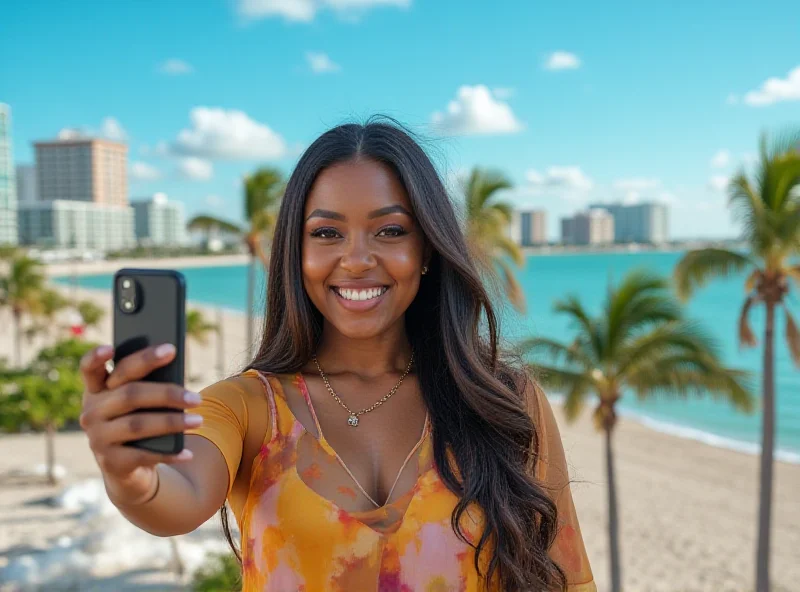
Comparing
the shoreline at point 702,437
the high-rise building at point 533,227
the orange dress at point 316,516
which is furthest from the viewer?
the high-rise building at point 533,227

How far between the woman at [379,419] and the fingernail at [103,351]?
0.54 metres

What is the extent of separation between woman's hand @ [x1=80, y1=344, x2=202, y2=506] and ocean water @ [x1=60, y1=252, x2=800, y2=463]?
144 centimetres

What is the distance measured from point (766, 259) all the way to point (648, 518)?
903cm

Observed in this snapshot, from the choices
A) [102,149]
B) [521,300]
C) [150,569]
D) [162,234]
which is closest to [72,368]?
[150,569]

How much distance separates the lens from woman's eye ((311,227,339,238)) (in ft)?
6.88

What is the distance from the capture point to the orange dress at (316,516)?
1.86m

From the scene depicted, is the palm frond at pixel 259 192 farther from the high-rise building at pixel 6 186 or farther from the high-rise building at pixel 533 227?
the high-rise building at pixel 533 227

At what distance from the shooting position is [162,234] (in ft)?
414

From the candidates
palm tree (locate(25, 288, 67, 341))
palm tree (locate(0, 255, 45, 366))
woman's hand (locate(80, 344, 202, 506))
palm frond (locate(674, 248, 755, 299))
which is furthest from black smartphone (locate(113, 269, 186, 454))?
palm tree (locate(0, 255, 45, 366))

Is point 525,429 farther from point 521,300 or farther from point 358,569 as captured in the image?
point 521,300

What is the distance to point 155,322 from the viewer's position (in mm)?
1203

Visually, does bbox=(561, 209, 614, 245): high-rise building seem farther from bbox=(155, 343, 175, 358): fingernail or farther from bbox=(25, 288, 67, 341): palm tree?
bbox=(155, 343, 175, 358): fingernail

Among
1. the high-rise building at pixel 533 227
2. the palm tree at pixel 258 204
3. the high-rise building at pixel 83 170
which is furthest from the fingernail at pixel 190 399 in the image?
the high-rise building at pixel 533 227

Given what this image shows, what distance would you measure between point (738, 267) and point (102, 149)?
290 feet
